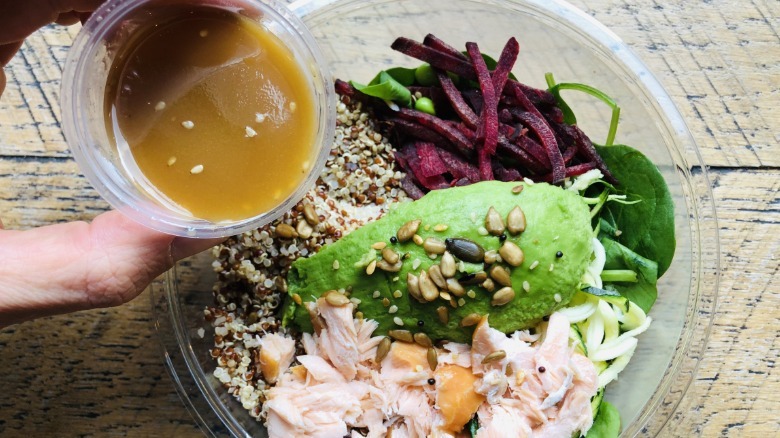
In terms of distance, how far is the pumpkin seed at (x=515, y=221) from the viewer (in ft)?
7.05

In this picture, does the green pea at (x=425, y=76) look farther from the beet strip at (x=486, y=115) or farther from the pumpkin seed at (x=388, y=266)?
the pumpkin seed at (x=388, y=266)

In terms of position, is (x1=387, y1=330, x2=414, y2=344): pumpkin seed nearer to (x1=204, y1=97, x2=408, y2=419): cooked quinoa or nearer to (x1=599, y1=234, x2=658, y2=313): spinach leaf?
(x1=204, y1=97, x2=408, y2=419): cooked quinoa

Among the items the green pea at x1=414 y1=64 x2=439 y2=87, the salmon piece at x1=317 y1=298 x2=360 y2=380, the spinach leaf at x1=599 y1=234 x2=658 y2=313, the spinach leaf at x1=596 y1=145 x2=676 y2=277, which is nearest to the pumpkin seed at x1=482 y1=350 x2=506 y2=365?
the salmon piece at x1=317 y1=298 x2=360 y2=380

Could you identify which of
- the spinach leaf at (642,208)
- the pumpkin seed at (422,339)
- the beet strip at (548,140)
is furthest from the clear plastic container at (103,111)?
the spinach leaf at (642,208)

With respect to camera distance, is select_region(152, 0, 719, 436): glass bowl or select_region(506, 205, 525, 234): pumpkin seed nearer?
select_region(506, 205, 525, 234): pumpkin seed

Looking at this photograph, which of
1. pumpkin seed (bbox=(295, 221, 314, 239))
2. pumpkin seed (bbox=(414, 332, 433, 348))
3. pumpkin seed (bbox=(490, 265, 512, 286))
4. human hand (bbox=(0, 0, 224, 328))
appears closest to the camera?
human hand (bbox=(0, 0, 224, 328))

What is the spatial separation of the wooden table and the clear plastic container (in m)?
0.56

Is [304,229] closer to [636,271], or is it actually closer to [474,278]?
[474,278]

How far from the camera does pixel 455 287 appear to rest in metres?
2.16

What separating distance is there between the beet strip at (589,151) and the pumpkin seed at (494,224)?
0.56 metres

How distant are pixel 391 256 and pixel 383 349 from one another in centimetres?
33

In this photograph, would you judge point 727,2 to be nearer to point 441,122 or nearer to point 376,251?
point 441,122

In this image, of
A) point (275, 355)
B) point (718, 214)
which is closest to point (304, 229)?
point (275, 355)

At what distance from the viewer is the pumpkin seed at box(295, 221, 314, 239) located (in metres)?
2.36
